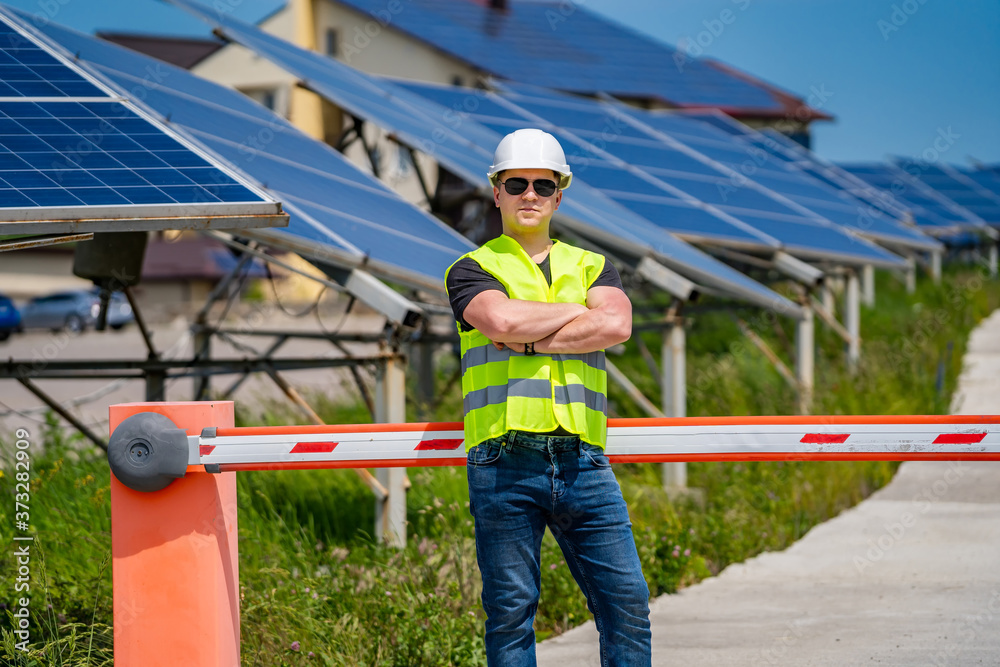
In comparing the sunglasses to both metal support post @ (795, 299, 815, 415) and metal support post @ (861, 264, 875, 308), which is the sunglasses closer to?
metal support post @ (795, 299, 815, 415)

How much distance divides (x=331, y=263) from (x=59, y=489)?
249cm

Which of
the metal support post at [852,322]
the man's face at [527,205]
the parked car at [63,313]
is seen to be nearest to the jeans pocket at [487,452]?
the man's face at [527,205]

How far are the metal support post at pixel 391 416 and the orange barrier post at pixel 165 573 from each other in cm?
289

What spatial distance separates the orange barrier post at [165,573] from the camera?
11.9 ft

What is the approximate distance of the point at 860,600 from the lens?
6.05 m

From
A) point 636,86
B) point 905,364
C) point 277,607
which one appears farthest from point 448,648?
point 636,86

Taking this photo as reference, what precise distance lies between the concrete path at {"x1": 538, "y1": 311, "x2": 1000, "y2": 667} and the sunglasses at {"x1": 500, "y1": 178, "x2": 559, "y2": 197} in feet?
7.65

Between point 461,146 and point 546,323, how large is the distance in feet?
22.7

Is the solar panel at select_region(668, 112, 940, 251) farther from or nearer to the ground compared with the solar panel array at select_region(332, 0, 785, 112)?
nearer to the ground

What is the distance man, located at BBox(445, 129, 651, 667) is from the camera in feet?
10.9

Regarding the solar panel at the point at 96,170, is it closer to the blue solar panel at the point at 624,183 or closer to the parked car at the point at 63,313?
the blue solar panel at the point at 624,183

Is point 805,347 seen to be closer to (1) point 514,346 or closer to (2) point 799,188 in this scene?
(2) point 799,188

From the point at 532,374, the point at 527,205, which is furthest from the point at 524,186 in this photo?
the point at 532,374

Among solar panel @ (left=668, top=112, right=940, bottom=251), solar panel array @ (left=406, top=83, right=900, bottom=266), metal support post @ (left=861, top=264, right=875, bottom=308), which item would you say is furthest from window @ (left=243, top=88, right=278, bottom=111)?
solar panel array @ (left=406, top=83, right=900, bottom=266)
